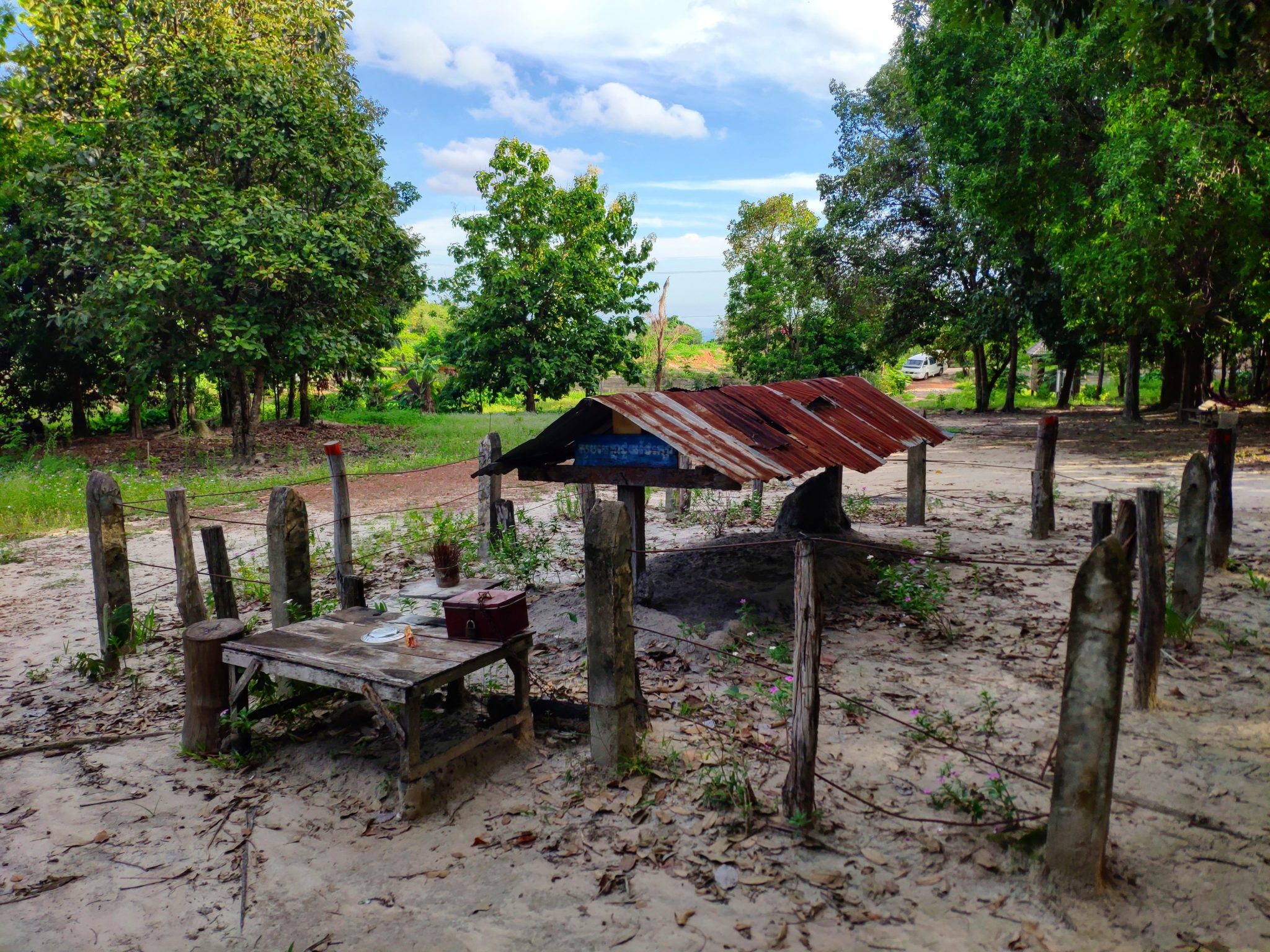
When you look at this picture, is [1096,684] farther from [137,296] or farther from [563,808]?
[137,296]

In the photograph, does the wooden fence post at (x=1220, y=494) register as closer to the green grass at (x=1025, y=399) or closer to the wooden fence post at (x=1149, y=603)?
the wooden fence post at (x=1149, y=603)

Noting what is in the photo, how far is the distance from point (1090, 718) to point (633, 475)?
4022mm

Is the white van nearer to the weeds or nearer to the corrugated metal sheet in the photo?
the corrugated metal sheet

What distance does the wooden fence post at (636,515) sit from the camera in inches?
294

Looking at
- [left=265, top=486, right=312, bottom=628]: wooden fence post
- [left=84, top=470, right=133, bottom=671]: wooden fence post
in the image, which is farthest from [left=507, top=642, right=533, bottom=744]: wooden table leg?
[left=84, top=470, right=133, bottom=671]: wooden fence post

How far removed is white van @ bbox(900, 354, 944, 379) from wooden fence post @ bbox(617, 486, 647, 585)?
49.8 m

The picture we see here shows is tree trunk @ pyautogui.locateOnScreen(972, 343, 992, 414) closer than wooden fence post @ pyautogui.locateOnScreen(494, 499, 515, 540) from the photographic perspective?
No

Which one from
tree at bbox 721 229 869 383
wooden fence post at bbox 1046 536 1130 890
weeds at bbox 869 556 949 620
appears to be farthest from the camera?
tree at bbox 721 229 869 383

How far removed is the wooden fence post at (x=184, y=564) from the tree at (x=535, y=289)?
79.9 ft

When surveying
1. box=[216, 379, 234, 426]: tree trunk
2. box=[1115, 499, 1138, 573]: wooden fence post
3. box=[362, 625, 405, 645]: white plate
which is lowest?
box=[362, 625, 405, 645]: white plate

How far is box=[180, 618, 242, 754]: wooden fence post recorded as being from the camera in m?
5.45

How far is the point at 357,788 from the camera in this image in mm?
4988

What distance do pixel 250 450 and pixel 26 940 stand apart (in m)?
16.5

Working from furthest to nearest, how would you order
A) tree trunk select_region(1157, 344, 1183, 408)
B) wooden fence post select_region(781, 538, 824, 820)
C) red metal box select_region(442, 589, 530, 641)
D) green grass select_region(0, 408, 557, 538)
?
tree trunk select_region(1157, 344, 1183, 408) → green grass select_region(0, 408, 557, 538) → red metal box select_region(442, 589, 530, 641) → wooden fence post select_region(781, 538, 824, 820)
